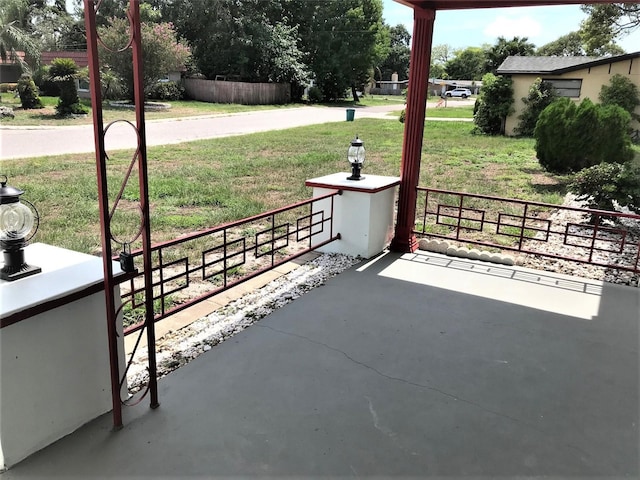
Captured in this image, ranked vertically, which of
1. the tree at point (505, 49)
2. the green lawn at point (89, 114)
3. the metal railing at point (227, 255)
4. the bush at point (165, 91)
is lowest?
the metal railing at point (227, 255)

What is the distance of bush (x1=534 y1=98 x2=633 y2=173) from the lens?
877 centimetres

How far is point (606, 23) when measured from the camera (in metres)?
16.4

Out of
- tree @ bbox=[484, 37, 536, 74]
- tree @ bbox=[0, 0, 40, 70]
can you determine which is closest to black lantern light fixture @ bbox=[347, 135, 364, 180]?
tree @ bbox=[484, 37, 536, 74]

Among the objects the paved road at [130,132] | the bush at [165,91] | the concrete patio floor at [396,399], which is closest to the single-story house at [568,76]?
the paved road at [130,132]

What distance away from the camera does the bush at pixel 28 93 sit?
15641 mm

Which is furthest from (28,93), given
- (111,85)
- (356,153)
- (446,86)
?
(446,86)

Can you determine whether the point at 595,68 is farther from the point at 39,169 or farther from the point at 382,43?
the point at 382,43

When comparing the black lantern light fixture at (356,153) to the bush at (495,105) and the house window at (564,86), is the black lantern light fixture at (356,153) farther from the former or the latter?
the house window at (564,86)

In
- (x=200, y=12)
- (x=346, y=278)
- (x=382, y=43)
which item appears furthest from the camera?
(x=382, y=43)

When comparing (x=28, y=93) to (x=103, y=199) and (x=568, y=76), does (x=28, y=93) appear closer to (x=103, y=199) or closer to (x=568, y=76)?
(x=103, y=199)

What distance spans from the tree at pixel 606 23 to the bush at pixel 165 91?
1696cm

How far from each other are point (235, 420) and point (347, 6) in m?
31.2

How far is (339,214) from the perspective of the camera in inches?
192

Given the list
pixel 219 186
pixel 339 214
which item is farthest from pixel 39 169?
pixel 339 214
